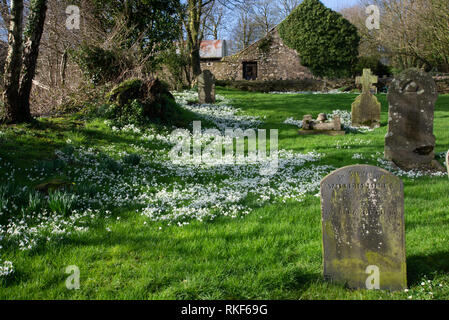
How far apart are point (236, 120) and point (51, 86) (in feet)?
26.5

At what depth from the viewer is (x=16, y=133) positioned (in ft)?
28.8

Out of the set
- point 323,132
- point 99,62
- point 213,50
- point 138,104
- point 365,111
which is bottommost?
point 323,132

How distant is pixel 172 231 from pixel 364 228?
257 centimetres

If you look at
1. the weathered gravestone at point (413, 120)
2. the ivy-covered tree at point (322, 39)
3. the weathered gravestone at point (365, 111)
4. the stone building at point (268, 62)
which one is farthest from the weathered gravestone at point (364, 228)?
the stone building at point (268, 62)

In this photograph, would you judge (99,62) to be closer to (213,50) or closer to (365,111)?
(365,111)

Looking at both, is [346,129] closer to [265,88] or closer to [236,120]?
[236,120]

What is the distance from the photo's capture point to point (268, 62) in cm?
3325

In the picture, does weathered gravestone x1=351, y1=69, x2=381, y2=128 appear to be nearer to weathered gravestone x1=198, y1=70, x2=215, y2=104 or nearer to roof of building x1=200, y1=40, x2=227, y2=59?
weathered gravestone x1=198, y1=70, x2=215, y2=104

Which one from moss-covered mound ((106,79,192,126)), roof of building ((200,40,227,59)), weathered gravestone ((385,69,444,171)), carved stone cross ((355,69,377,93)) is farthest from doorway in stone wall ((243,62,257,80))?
weathered gravestone ((385,69,444,171))

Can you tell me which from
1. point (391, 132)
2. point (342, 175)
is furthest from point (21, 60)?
point (391, 132)

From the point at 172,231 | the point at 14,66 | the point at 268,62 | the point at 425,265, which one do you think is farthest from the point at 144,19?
the point at 425,265

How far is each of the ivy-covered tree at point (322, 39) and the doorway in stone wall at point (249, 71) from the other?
4686mm

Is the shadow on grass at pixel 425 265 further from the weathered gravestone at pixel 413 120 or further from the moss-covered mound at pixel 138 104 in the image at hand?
the moss-covered mound at pixel 138 104
